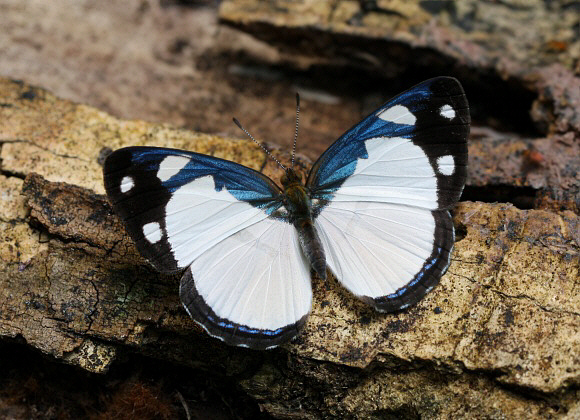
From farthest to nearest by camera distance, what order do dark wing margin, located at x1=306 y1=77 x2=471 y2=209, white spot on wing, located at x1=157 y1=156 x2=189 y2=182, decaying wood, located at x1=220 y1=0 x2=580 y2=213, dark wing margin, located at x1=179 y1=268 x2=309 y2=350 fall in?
decaying wood, located at x1=220 y1=0 x2=580 y2=213
dark wing margin, located at x1=306 y1=77 x2=471 y2=209
white spot on wing, located at x1=157 y1=156 x2=189 y2=182
dark wing margin, located at x1=179 y1=268 x2=309 y2=350

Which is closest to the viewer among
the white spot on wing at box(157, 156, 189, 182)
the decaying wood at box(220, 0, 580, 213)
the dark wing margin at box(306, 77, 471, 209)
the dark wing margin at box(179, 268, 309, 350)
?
the dark wing margin at box(179, 268, 309, 350)

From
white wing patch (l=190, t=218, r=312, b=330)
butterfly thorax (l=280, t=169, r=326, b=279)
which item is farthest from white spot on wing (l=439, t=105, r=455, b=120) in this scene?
white wing patch (l=190, t=218, r=312, b=330)

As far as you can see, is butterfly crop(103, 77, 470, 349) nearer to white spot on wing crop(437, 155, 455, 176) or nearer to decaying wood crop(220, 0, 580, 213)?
white spot on wing crop(437, 155, 455, 176)

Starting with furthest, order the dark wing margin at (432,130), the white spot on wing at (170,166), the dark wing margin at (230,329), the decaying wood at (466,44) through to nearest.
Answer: the decaying wood at (466,44), the dark wing margin at (432,130), the white spot on wing at (170,166), the dark wing margin at (230,329)

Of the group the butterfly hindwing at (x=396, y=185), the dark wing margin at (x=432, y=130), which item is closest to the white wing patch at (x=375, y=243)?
the butterfly hindwing at (x=396, y=185)

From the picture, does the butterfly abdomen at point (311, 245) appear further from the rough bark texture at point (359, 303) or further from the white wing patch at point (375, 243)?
the rough bark texture at point (359, 303)

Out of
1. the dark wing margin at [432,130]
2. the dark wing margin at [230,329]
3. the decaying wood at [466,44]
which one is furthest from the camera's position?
the decaying wood at [466,44]

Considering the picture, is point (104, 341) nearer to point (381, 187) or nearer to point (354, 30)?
point (381, 187)
